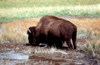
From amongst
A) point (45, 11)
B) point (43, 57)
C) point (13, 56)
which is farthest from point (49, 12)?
point (43, 57)

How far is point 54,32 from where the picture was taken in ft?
29.5

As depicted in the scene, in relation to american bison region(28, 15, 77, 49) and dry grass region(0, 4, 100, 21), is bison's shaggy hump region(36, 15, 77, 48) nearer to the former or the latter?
american bison region(28, 15, 77, 49)

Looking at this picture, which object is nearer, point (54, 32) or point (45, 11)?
point (54, 32)

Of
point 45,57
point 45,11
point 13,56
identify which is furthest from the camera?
point 45,11

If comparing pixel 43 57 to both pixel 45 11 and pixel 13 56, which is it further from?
pixel 45 11

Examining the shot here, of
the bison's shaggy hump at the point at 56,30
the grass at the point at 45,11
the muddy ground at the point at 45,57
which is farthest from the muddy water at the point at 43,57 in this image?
the grass at the point at 45,11

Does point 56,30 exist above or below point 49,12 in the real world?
above

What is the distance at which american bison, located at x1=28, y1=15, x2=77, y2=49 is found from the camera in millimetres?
8633

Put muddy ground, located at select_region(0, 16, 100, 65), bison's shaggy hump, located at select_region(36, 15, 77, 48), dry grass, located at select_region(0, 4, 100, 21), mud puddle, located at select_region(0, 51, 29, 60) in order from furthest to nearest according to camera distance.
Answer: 1. dry grass, located at select_region(0, 4, 100, 21)
2. bison's shaggy hump, located at select_region(36, 15, 77, 48)
3. mud puddle, located at select_region(0, 51, 29, 60)
4. muddy ground, located at select_region(0, 16, 100, 65)

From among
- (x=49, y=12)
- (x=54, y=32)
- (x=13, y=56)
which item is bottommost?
(x=49, y=12)

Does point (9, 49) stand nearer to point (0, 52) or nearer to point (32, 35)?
point (0, 52)

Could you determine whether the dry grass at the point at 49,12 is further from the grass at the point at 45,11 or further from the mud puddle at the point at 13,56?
the mud puddle at the point at 13,56

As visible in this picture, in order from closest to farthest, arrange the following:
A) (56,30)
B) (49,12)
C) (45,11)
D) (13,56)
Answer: (13,56) < (56,30) < (49,12) < (45,11)

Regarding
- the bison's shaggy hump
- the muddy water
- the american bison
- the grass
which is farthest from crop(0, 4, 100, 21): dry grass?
the muddy water
